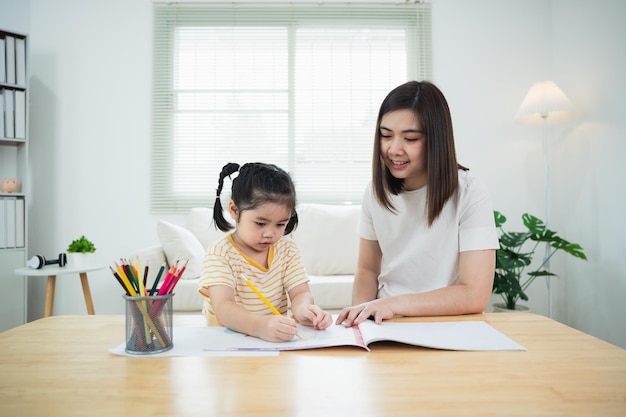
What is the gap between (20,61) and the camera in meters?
2.90

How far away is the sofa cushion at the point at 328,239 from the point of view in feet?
9.40

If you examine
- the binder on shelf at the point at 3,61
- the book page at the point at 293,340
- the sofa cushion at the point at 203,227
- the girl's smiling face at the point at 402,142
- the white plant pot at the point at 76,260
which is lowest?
the white plant pot at the point at 76,260

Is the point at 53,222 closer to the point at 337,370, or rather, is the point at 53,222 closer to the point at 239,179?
the point at 239,179

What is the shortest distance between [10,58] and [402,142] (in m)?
2.91

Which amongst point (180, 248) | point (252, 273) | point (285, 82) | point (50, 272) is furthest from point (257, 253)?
point (285, 82)

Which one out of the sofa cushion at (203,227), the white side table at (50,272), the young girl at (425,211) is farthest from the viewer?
the sofa cushion at (203,227)

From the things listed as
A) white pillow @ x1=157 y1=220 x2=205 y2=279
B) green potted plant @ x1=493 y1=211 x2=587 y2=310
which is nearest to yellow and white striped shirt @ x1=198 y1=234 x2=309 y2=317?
white pillow @ x1=157 y1=220 x2=205 y2=279

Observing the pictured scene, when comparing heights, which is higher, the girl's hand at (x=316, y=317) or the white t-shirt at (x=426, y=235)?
the white t-shirt at (x=426, y=235)

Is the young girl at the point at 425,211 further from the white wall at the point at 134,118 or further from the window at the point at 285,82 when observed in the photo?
the white wall at the point at 134,118

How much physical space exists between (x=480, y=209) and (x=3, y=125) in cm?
303

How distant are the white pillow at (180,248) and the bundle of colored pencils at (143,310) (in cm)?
193

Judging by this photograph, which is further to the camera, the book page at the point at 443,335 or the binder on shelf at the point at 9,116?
the binder on shelf at the point at 9,116

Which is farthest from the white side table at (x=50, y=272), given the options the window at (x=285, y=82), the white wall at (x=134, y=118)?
the window at (x=285, y=82)

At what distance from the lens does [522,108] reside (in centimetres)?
296
